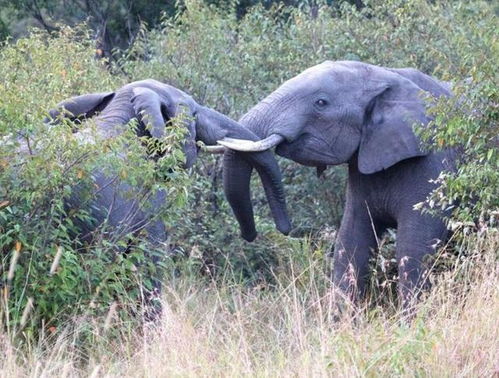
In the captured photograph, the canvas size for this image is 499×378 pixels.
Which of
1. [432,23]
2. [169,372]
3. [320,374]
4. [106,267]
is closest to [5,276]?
[106,267]

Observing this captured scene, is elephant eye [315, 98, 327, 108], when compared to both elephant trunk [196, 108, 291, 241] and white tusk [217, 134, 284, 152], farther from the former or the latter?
elephant trunk [196, 108, 291, 241]

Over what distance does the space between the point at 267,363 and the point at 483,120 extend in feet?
7.35

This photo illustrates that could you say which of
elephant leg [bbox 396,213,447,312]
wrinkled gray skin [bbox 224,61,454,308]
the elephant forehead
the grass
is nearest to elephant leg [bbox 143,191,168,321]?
the grass

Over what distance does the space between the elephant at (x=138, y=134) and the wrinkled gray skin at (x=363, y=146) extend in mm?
292

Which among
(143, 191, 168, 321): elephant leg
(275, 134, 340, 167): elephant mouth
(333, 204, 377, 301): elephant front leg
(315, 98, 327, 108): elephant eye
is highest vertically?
(315, 98, 327, 108): elephant eye

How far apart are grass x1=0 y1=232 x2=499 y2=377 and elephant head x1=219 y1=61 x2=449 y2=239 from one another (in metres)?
1.57

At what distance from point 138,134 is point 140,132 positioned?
0.04m

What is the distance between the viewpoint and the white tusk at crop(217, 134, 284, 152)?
9.51 m

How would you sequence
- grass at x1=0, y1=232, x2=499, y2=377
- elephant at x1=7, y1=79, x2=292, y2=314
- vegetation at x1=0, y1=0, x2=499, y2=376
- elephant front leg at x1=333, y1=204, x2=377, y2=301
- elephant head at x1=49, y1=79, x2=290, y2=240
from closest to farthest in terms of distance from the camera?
grass at x1=0, y1=232, x2=499, y2=377
vegetation at x1=0, y1=0, x2=499, y2=376
elephant at x1=7, y1=79, x2=292, y2=314
elephant head at x1=49, y1=79, x2=290, y2=240
elephant front leg at x1=333, y1=204, x2=377, y2=301

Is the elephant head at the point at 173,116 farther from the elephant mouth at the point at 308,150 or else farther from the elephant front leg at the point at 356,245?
the elephant front leg at the point at 356,245

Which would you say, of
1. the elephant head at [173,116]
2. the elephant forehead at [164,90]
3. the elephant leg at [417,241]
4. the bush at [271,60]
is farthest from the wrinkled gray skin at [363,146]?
the bush at [271,60]

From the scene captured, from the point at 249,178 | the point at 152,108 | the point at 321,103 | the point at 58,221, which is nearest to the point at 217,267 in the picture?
the point at 249,178

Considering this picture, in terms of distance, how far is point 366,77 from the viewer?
32.3ft

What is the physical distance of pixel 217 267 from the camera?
35.8ft
